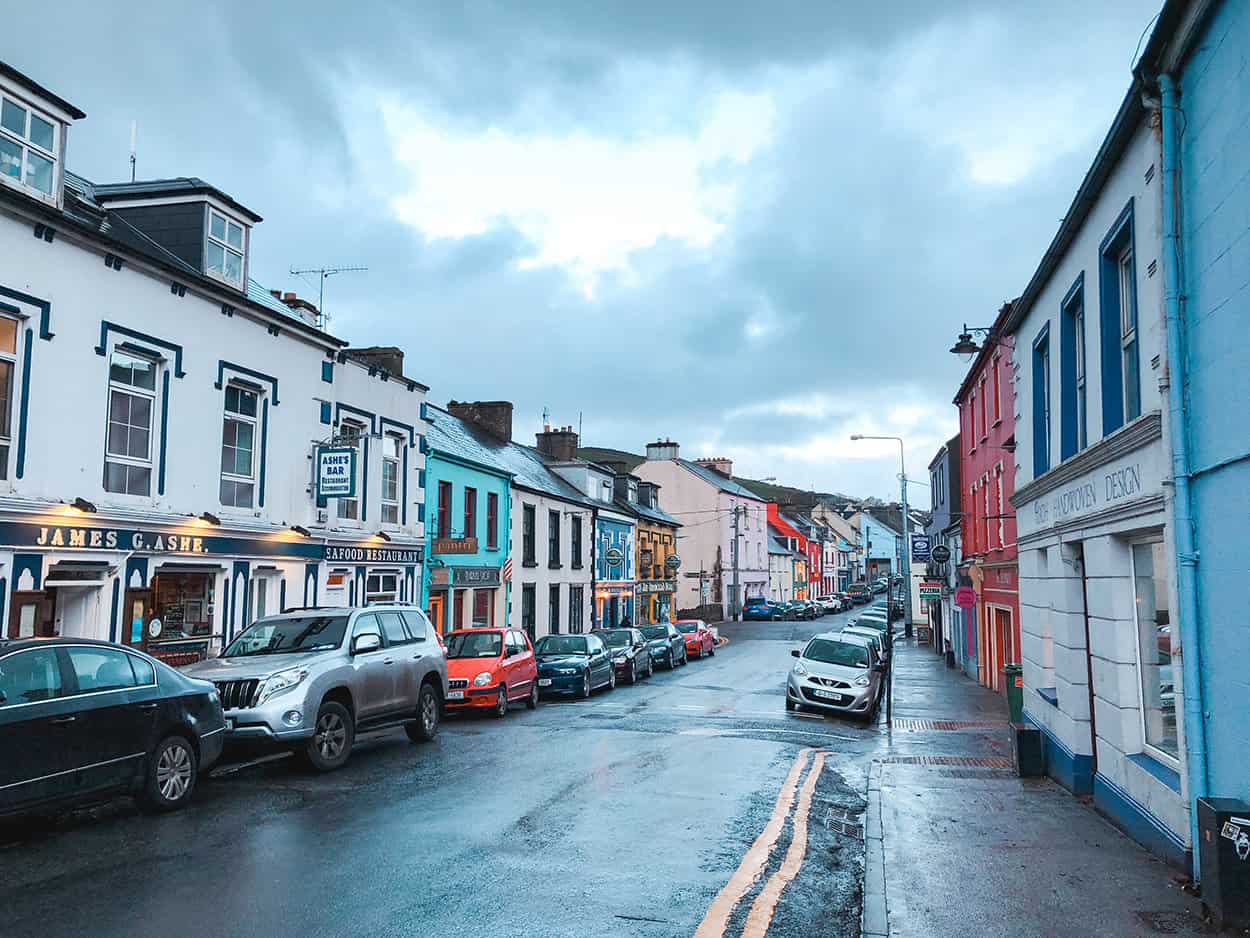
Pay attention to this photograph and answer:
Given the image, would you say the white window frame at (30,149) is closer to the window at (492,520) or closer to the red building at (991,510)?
the red building at (991,510)

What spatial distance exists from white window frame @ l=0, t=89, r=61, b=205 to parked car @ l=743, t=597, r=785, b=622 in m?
60.7

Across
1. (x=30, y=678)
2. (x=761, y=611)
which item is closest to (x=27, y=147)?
(x=30, y=678)

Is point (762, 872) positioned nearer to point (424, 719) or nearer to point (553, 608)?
point (424, 719)

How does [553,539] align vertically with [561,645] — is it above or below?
above

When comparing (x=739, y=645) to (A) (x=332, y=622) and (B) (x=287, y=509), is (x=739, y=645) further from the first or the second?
(A) (x=332, y=622)

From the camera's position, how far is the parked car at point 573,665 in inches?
904

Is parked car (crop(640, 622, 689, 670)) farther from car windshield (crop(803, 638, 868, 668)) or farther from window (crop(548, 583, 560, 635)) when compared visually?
car windshield (crop(803, 638, 868, 668))

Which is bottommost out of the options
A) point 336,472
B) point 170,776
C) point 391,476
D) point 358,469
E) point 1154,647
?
point 170,776

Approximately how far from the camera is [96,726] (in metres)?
8.73

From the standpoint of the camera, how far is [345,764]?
12.7 m

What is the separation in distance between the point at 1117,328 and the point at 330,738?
9.91 m

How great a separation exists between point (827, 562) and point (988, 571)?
89236 millimetres

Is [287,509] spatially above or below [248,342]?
below

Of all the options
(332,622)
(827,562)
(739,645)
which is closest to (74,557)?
(332,622)
